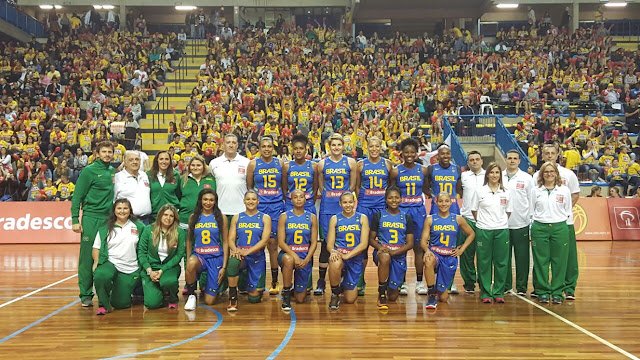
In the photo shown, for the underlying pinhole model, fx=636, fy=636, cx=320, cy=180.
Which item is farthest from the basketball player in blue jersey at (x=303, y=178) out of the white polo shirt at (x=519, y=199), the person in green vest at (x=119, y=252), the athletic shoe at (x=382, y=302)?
the white polo shirt at (x=519, y=199)

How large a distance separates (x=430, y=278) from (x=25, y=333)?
427 centimetres

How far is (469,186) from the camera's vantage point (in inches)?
309

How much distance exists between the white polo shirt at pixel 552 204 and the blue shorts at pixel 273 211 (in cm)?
306

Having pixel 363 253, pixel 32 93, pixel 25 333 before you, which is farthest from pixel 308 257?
pixel 32 93

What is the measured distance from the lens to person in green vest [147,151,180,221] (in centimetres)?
766

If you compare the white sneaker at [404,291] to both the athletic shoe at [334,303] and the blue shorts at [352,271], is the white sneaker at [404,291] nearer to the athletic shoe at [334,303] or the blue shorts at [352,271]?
the blue shorts at [352,271]

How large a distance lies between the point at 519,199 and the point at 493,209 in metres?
0.40

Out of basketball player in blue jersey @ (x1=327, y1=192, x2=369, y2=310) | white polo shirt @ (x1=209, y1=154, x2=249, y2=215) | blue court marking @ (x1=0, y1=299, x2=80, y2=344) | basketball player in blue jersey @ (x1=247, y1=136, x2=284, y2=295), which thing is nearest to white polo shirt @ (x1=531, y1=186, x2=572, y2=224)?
basketball player in blue jersey @ (x1=327, y1=192, x2=369, y2=310)

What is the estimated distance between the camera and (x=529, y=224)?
7711 millimetres

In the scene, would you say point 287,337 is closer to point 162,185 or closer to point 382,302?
point 382,302

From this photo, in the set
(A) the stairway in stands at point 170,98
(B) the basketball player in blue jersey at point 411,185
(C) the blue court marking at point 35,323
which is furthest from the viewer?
(A) the stairway in stands at point 170,98

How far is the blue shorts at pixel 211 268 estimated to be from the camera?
7.26 metres

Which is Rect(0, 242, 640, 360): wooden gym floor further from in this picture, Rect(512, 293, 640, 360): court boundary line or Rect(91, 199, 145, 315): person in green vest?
Rect(91, 199, 145, 315): person in green vest

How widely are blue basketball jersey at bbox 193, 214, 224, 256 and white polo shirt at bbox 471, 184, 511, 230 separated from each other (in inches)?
121
